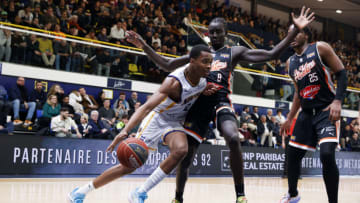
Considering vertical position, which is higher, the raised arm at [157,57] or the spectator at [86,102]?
the raised arm at [157,57]

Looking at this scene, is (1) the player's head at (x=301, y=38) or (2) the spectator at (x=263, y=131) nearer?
(1) the player's head at (x=301, y=38)

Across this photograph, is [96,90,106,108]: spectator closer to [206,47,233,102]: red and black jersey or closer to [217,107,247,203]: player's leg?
[206,47,233,102]: red and black jersey

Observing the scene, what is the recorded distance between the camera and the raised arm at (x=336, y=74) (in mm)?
4809

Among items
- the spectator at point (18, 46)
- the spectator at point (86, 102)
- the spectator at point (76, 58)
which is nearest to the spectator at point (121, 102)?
the spectator at point (86, 102)

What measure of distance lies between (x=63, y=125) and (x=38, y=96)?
1.28m

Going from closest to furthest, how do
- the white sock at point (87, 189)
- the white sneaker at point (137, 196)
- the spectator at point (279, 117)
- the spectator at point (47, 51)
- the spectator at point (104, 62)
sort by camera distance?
1. the white sneaker at point (137, 196)
2. the white sock at point (87, 189)
3. the spectator at point (47, 51)
4. the spectator at point (104, 62)
5. the spectator at point (279, 117)

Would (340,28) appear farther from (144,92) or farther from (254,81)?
(144,92)

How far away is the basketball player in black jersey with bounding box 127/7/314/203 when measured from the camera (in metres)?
5.34

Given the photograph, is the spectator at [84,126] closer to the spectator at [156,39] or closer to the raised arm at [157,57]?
the spectator at [156,39]

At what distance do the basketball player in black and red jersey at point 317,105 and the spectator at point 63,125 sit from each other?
7.47 meters

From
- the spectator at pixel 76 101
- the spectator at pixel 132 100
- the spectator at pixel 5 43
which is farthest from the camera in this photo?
the spectator at pixel 132 100

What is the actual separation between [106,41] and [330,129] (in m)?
10.9

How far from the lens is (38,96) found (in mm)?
12250

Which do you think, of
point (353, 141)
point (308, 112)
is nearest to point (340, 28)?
point (353, 141)
